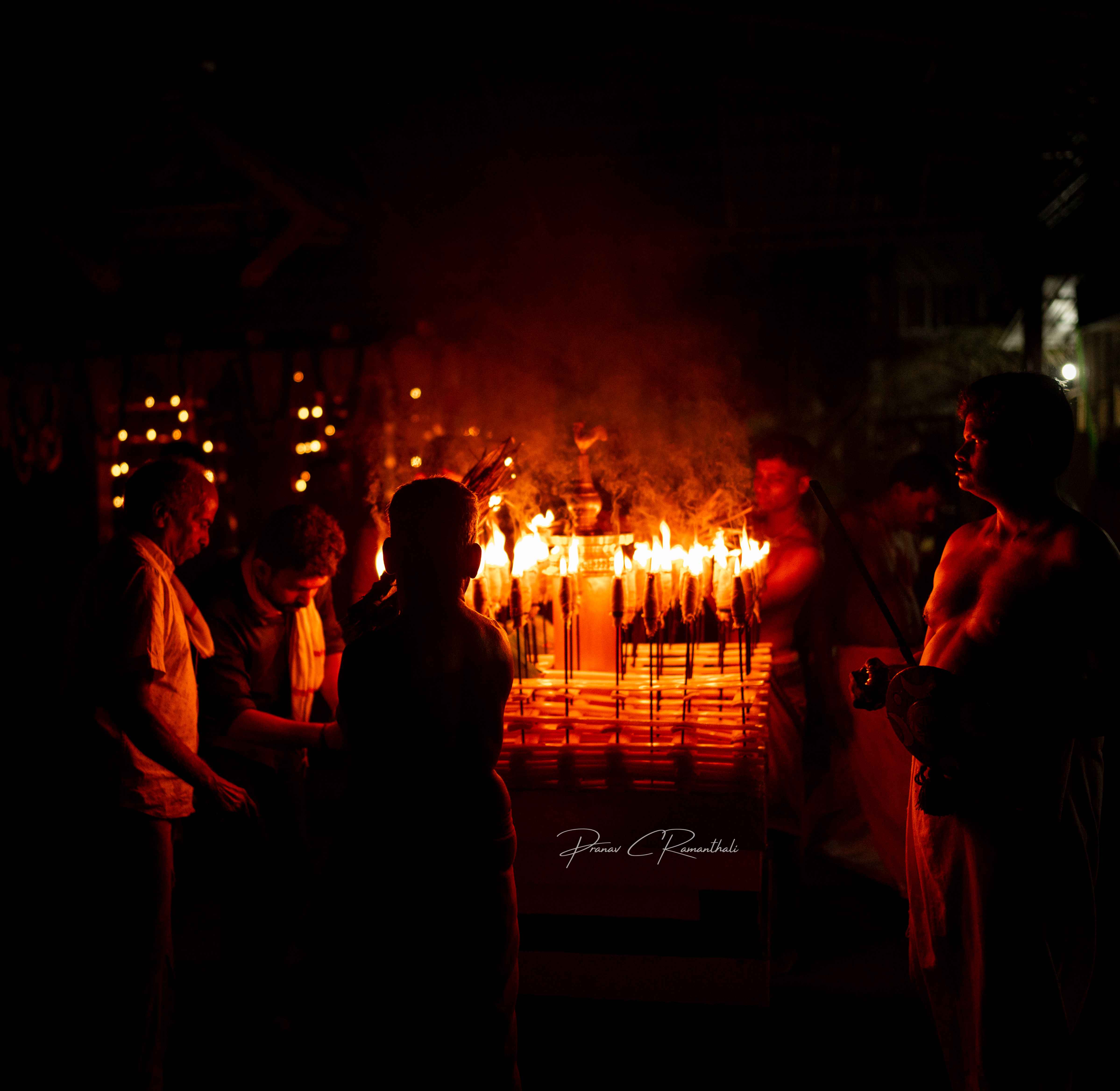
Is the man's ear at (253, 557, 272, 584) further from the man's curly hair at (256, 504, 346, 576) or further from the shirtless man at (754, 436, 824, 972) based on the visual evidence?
the shirtless man at (754, 436, 824, 972)

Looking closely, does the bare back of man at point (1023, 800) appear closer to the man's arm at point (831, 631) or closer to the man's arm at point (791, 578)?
the man's arm at point (791, 578)

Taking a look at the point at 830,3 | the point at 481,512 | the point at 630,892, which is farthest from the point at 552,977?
the point at 830,3

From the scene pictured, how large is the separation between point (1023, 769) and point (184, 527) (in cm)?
303

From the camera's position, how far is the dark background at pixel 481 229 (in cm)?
479

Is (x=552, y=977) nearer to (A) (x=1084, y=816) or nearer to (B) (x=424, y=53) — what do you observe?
(A) (x=1084, y=816)

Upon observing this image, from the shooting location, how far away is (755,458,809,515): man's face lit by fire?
5.15 meters

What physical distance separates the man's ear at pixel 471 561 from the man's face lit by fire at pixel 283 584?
4.75 ft

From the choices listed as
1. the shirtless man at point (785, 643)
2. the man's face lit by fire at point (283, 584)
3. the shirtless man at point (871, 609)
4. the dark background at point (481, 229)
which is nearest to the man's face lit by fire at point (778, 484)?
the shirtless man at point (785, 643)

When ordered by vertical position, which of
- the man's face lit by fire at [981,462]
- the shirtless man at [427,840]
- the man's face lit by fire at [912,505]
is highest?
the man's face lit by fire at [912,505]

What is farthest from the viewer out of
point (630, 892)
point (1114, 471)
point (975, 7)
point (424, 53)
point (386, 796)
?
point (1114, 471)

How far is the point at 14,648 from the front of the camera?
7.43m

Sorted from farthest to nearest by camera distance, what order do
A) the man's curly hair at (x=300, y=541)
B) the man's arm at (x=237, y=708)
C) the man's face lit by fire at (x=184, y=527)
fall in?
the man's curly hair at (x=300, y=541) → the man's arm at (x=237, y=708) → the man's face lit by fire at (x=184, y=527)

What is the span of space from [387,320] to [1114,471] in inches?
244

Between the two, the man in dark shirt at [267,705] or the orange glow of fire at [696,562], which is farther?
the orange glow of fire at [696,562]
